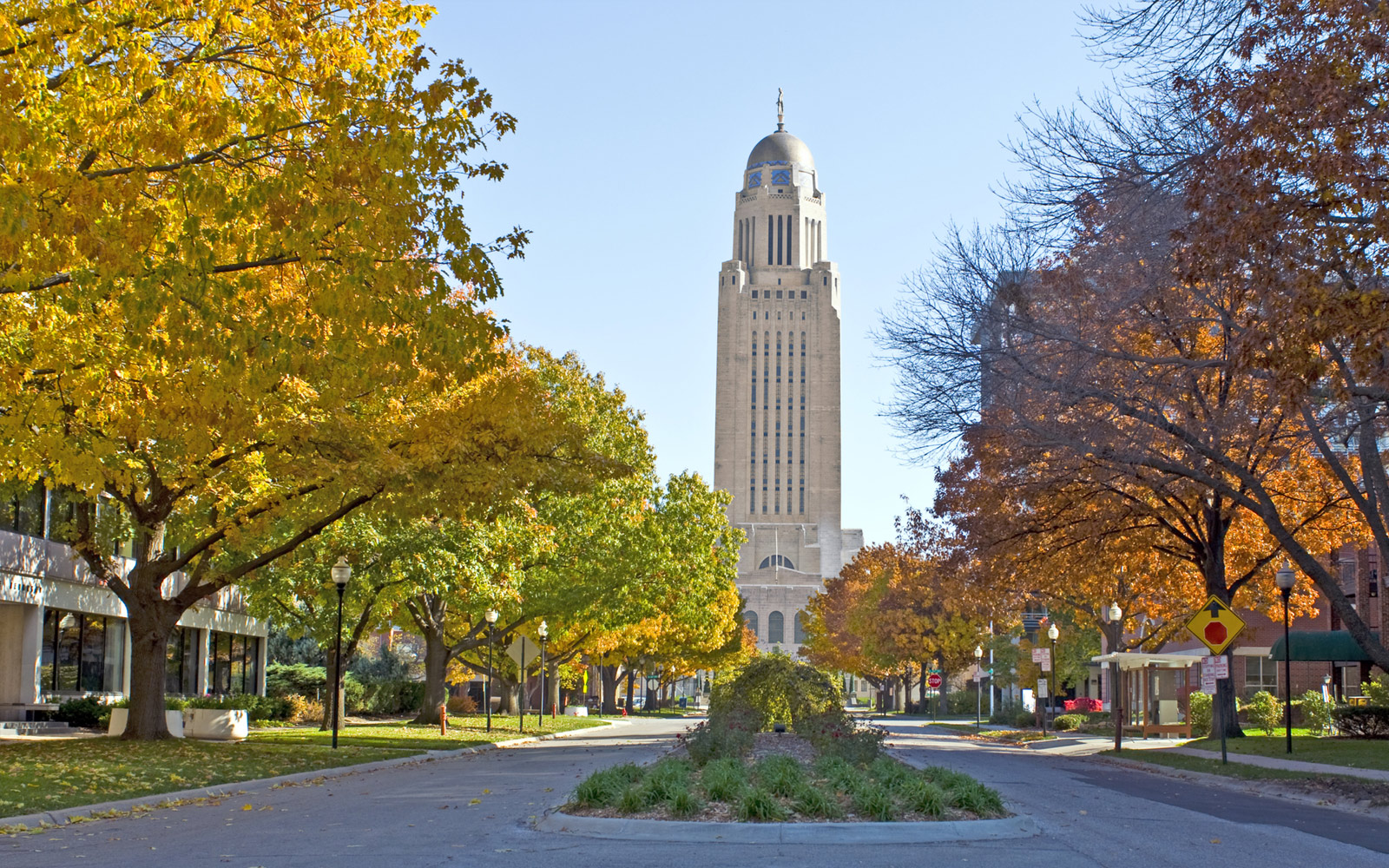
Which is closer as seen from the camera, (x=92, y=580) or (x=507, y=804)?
(x=507, y=804)

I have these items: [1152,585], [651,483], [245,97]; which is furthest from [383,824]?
[651,483]

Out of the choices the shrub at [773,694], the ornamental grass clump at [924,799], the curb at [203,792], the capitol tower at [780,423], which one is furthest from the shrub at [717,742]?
the capitol tower at [780,423]

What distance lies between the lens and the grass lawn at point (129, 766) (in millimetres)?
15102

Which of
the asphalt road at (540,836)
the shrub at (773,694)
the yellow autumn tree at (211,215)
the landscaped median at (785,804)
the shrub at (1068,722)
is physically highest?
the yellow autumn tree at (211,215)

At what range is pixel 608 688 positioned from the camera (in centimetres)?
7531

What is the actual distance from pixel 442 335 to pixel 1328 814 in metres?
11.7

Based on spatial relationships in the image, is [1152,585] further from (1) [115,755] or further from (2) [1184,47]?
(1) [115,755]

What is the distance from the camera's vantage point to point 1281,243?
1501cm


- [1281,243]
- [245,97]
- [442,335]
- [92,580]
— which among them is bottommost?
[92,580]

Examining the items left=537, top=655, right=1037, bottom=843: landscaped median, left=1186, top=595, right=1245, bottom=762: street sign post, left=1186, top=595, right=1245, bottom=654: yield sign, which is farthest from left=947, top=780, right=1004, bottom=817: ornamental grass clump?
left=1186, top=595, right=1245, bottom=654: yield sign

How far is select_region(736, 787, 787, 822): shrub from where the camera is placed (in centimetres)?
1223

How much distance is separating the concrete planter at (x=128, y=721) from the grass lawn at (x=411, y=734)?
1.39 metres

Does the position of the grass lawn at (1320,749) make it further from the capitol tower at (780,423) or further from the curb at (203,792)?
the capitol tower at (780,423)

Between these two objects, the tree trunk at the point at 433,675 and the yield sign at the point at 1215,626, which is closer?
the yield sign at the point at 1215,626
